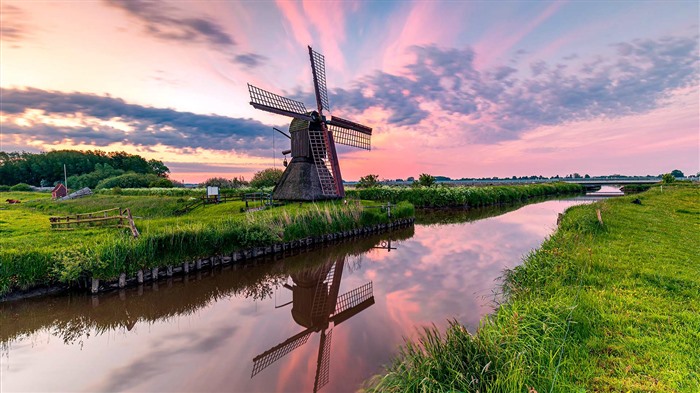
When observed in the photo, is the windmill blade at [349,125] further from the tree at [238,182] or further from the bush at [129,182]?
the bush at [129,182]

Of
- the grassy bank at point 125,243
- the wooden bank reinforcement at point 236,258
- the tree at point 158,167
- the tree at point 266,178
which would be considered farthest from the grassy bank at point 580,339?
the tree at point 158,167

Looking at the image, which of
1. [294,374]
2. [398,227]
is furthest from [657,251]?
[398,227]

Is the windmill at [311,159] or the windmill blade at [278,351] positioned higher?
the windmill at [311,159]

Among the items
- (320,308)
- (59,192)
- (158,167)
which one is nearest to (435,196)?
(320,308)

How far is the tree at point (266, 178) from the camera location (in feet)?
146

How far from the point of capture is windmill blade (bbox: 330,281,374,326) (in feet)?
26.9

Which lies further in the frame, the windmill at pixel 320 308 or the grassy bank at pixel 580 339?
the windmill at pixel 320 308

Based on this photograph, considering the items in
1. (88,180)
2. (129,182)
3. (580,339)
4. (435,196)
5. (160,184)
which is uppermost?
(88,180)

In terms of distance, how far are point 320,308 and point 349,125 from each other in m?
18.6

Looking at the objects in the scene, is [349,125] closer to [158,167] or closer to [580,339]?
[580,339]

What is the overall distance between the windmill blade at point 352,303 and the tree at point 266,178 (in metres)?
36.0

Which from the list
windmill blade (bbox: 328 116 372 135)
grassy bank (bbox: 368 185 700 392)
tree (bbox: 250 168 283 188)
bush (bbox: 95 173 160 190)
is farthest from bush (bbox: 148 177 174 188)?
grassy bank (bbox: 368 185 700 392)

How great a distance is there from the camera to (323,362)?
607 cm

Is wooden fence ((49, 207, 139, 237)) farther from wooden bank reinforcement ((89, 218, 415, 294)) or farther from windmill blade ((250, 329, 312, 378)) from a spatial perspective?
windmill blade ((250, 329, 312, 378))
